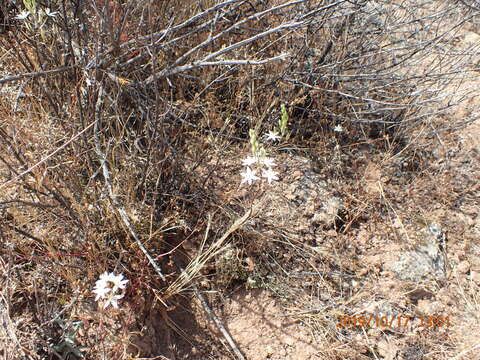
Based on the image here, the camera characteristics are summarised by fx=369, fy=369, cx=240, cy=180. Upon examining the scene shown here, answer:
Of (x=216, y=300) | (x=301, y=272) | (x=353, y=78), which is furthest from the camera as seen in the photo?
(x=353, y=78)

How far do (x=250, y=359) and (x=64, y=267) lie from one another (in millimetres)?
1071

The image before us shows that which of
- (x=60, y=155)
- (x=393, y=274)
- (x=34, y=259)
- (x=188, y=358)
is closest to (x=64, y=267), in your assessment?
(x=34, y=259)

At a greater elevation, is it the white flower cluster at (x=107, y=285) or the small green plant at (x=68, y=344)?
the white flower cluster at (x=107, y=285)

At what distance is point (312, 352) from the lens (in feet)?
6.60

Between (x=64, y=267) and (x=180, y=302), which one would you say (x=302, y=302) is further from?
(x=64, y=267)
